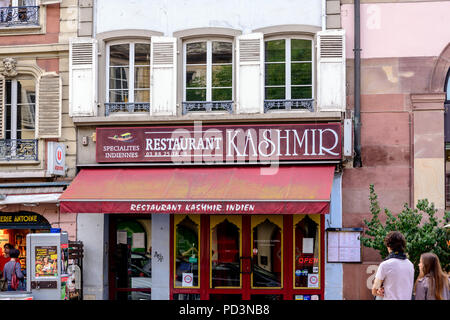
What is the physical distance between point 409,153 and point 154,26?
600 cm

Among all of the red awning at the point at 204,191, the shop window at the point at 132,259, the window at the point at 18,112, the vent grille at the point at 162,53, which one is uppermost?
the vent grille at the point at 162,53

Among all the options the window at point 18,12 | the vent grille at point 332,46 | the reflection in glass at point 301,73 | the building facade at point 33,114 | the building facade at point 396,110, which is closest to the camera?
the building facade at point 396,110

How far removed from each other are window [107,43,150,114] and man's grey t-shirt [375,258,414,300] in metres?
9.08

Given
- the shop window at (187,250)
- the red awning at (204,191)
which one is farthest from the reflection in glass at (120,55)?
the shop window at (187,250)

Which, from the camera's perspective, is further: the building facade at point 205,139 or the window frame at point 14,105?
the window frame at point 14,105

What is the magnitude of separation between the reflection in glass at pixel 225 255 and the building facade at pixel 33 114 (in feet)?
10.3

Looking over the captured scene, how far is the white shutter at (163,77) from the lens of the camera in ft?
48.9

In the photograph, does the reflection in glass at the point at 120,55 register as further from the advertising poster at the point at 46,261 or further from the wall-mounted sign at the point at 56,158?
the advertising poster at the point at 46,261

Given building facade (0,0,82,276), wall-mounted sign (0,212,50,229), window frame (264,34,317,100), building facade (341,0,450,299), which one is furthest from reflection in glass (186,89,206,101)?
wall-mounted sign (0,212,50,229)

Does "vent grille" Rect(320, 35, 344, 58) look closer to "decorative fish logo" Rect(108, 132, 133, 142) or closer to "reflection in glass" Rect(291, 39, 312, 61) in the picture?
"reflection in glass" Rect(291, 39, 312, 61)

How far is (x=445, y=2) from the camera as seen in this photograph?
1422cm

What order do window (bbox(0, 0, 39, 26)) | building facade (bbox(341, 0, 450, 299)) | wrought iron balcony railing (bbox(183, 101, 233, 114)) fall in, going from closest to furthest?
building facade (bbox(341, 0, 450, 299)) < wrought iron balcony railing (bbox(183, 101, 233, 114)) < window (bbox(0, 0, 39, 26))

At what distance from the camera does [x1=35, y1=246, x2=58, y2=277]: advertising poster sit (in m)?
12.7

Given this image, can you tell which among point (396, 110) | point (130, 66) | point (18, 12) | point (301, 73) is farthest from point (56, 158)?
point (396, 110)
